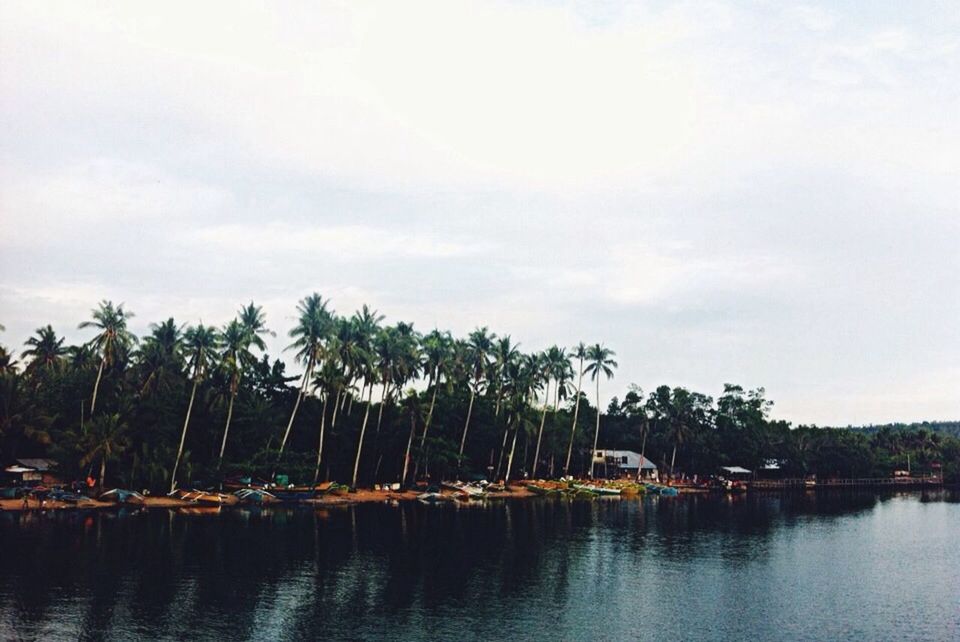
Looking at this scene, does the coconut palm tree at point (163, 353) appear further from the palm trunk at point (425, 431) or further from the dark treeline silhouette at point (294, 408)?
the palm trunk at point (425, 431)

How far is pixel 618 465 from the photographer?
173m

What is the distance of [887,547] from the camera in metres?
81.3

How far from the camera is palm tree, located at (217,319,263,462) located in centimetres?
10856

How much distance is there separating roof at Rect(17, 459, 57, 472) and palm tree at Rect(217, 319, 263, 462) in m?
21.4

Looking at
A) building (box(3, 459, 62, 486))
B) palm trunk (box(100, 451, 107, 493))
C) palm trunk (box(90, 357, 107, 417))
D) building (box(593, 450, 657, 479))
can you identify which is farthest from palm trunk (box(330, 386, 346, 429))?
building (box(593, 450, 657, 479))

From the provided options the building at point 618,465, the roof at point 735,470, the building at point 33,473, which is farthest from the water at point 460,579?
the roof at point 735,470

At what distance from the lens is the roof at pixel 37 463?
105m

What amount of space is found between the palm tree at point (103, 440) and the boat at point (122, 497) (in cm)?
191

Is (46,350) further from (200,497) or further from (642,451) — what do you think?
(642,451)

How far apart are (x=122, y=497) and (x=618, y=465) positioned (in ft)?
348

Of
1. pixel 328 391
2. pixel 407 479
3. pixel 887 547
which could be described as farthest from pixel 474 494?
pixel 887 547

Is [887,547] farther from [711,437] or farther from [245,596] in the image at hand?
[711,437]

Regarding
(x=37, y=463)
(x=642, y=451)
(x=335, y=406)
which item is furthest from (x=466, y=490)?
(x=37, y=463)

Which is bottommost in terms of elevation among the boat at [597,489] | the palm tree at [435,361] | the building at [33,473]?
the building at [33,473]
